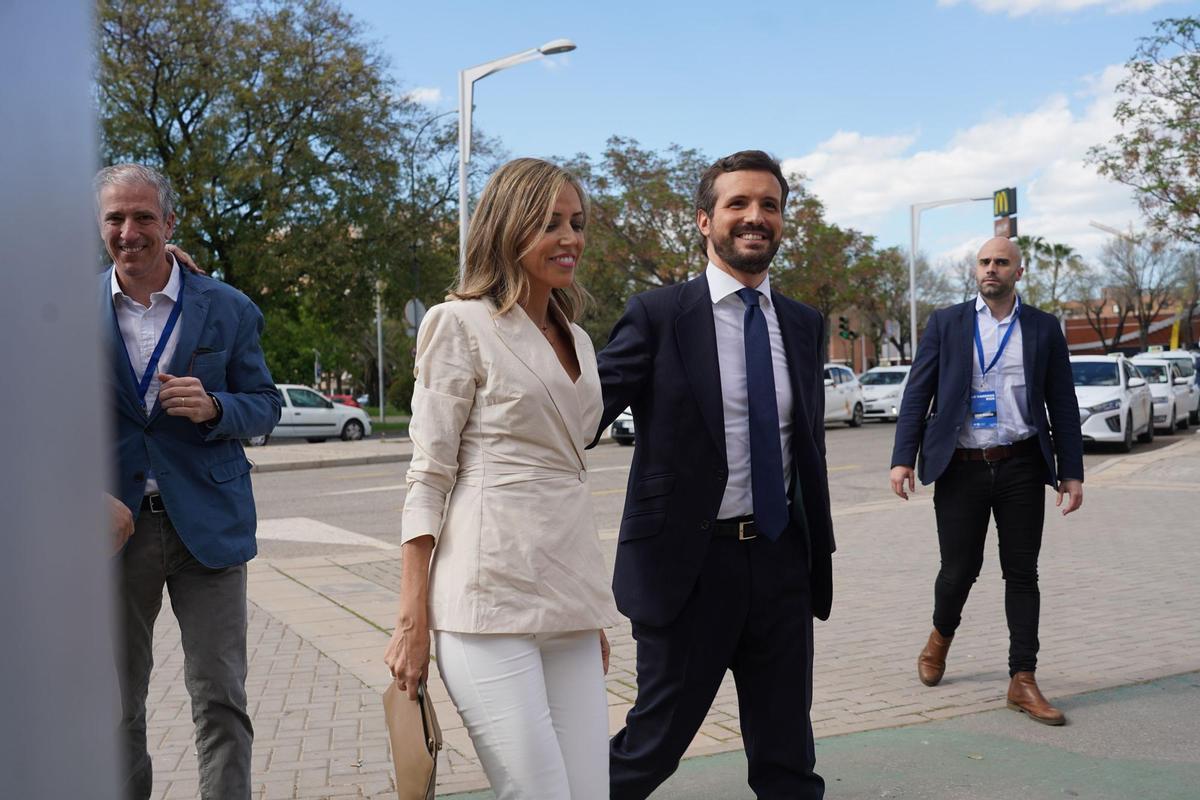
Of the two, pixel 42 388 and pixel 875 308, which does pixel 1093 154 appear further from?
pixel 875 308

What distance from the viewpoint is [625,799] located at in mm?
3273

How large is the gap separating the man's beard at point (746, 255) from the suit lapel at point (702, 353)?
4.5 inches

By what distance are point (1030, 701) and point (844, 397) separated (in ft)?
80.6

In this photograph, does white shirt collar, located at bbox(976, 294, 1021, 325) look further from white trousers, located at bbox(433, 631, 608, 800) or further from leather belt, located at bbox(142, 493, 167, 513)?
leather belt, located at bbox(142, 493, 167, 513)

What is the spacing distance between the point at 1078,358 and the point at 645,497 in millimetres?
19857

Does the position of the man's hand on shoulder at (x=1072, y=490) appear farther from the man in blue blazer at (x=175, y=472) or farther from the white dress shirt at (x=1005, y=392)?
the man in blue blazer at (x=175, y=472)

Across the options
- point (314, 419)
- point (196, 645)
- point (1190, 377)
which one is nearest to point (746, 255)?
point (196, 645)

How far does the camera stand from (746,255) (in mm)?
3346

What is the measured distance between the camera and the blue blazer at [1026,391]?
16.7ft

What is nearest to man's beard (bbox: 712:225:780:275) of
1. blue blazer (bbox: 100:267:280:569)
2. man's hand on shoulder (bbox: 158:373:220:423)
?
blue blazer (bbox: 100:267:280:569)

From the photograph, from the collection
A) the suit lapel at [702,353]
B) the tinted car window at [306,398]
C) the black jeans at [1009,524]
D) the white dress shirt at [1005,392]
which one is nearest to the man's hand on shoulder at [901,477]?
the black jeans at [1009,524]

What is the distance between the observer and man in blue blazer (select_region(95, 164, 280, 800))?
122 inches

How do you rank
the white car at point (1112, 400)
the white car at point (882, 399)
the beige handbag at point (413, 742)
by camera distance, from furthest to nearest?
the white car at point (882, 399) < the white car at point (1112, 400) < the beige handbag at point (413, 742)

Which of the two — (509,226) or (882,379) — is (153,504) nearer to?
(509,226)
